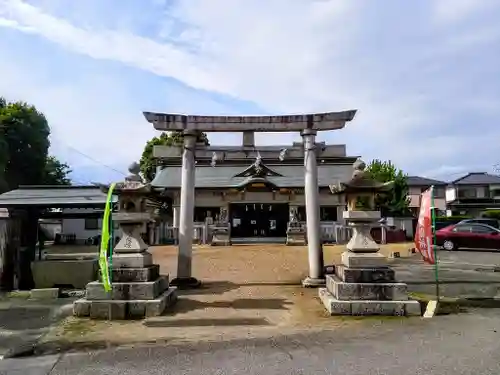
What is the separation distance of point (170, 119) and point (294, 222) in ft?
56.0

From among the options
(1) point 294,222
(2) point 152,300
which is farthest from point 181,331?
(1) point 294,222

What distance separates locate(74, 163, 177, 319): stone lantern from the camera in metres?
8.60

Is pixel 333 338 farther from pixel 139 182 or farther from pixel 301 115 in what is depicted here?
pixel 301 115

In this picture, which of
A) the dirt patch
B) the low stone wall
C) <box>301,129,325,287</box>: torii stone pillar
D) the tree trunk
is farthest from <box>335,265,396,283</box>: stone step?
the tree trunk

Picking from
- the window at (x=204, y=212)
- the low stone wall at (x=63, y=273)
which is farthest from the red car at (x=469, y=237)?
the low stone wall at (x=63, y=273)

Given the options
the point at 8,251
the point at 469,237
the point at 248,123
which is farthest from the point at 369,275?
the point at 469,237

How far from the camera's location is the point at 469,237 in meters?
24.0

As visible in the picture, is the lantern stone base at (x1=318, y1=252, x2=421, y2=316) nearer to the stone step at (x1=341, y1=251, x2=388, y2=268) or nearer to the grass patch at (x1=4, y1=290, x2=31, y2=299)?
the stone step at (x1=341, y1=251, x2=388, y2=268)

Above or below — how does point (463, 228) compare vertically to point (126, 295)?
above

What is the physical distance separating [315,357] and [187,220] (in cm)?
673

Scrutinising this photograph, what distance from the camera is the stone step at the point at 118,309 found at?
8.53 m

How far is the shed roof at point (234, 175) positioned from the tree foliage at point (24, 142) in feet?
39.4

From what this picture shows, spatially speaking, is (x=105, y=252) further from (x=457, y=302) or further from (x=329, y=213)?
(x=329, y=213)

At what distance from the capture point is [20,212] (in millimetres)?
12383
